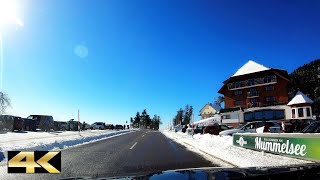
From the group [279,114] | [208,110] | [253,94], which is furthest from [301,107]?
[208,110]

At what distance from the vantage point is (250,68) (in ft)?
254

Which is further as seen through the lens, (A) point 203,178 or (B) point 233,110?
(B) point 233,110

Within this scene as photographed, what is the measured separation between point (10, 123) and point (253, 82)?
157 ft

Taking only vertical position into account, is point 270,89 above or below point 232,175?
above

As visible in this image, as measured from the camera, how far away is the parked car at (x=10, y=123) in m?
53.9

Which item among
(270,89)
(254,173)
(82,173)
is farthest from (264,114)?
(254,173)

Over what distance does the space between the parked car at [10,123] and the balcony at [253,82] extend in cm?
4548

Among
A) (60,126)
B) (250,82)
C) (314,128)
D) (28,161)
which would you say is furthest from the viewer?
(250,82)

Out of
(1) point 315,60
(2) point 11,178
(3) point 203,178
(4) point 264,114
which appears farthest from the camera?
(1) point 315,60

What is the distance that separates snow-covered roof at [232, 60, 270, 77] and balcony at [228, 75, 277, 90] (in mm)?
1876

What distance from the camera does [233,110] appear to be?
76.9m

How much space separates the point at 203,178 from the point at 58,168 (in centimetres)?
173

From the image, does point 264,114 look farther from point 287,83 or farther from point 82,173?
point 82,173

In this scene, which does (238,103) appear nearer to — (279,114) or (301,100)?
(279,114)
